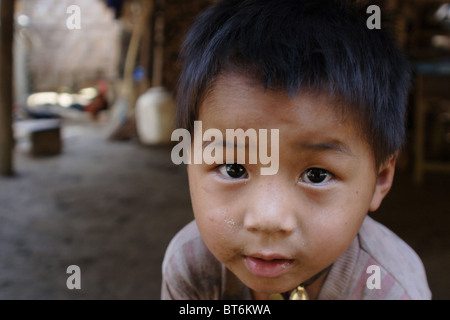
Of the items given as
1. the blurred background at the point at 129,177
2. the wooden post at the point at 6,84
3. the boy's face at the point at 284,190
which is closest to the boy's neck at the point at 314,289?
the boy's face at the point at 284,190

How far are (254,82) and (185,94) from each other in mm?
192

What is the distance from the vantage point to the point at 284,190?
84 cm

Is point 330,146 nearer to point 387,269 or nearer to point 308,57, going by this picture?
point 308,57

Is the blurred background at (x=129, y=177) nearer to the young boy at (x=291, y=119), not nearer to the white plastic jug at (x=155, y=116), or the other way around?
the white plastic jug at (x=155, y=116)

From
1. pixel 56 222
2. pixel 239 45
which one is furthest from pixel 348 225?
pixel 56 222

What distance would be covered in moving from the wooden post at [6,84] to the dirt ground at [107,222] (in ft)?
0.61

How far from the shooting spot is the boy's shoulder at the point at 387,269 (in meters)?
1.10

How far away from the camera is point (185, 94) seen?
0.98 metres

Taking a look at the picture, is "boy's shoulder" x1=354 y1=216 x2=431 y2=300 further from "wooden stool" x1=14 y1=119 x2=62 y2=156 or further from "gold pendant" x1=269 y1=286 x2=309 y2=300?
"wooden stool" x1=14 y1=119 x2=62 y2=156

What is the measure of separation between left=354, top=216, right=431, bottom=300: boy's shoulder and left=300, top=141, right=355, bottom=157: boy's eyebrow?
380 millimetres
